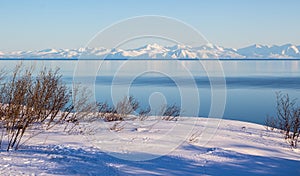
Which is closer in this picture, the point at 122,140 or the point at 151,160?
the point at 151,160

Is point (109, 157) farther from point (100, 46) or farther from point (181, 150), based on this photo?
point (100, 46)

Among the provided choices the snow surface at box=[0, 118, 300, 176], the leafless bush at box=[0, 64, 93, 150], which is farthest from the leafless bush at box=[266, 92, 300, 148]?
the leafless bush at box=[0, 64, 93, 150]

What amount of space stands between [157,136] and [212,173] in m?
2.62

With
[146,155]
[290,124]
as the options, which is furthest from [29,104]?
[290,124]

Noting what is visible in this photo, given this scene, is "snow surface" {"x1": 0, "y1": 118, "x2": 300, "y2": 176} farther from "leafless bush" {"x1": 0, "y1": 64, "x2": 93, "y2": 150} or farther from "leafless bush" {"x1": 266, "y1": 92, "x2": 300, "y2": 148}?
"leafless bush" {"x1": 266, "y1": 92, "x2": 300, "y2": 148}

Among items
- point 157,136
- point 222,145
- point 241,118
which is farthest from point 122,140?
point 241,118

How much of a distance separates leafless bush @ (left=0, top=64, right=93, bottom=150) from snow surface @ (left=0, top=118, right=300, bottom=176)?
0.56 meters

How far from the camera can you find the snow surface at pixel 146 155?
536 cm

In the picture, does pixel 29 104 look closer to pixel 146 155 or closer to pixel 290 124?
pixel 146 155

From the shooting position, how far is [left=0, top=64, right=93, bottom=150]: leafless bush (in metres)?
7.13

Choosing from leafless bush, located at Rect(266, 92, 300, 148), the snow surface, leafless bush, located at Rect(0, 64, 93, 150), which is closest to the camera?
the snow surface

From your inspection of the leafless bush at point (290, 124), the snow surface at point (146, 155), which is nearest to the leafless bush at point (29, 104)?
the snow surface at point (146, 155)

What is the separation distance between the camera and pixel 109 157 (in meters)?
5.96

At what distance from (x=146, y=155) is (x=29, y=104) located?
113 inches
